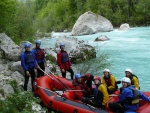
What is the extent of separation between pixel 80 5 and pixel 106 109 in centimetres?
5434

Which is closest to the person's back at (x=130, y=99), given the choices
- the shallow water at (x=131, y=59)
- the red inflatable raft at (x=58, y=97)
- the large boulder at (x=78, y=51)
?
the red inflatable raft at (x=58, y=97)

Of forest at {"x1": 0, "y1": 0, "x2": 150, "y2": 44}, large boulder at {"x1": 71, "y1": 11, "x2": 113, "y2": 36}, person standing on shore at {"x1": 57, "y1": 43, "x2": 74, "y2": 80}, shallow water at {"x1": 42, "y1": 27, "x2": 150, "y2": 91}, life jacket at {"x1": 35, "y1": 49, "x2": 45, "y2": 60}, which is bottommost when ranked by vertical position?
shallow water at {"x1": 42, "y1": 27, "x2": 150, "y2": 91}

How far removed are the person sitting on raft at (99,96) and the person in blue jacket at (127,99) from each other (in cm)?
27

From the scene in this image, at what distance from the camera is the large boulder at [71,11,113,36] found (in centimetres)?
3772

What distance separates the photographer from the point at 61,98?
7.56m

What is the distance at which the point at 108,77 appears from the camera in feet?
25.5

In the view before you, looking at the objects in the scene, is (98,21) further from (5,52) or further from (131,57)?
(5,52)

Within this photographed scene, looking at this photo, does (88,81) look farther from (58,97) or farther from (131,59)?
(131,59)

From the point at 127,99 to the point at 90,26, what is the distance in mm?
32366

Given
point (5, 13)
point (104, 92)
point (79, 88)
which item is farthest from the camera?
point (5, 13)

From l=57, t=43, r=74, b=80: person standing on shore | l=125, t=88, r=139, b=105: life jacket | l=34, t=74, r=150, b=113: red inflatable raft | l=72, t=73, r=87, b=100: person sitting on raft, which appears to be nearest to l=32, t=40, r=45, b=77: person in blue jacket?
l=34, t=74, r=150, b=113: red inflatable raft

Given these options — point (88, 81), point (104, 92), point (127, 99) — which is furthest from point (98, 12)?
point (127, 99)

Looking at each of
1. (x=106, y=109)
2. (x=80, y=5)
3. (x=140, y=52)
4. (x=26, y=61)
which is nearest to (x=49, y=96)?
(x=26, y=61)

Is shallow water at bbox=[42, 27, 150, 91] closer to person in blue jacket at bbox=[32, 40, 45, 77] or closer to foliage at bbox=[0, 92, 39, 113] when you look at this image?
person in blue jacket at bbox=[32, 40, 45, 77]
